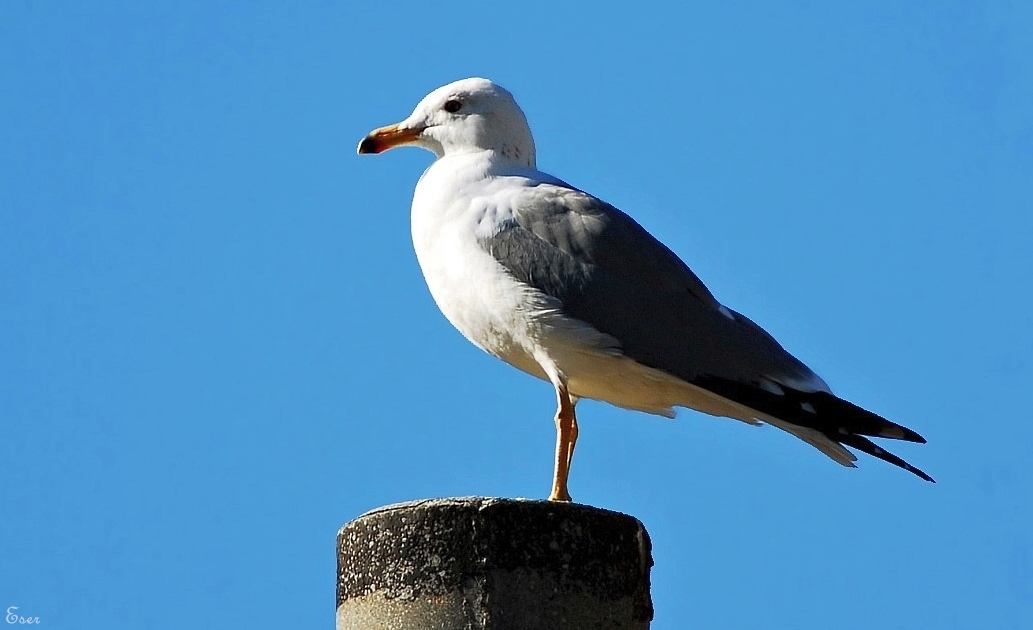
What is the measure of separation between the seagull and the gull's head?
57 centimetres

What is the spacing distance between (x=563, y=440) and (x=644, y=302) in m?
0.69

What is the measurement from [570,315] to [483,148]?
142 cm

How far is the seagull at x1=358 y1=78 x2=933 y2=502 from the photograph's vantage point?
6.25 metres

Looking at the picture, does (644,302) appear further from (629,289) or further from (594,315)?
(594,315)

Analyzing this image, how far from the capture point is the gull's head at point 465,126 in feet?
24.2

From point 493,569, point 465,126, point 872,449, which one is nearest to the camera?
point 493,569

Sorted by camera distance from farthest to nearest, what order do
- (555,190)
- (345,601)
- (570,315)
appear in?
(555,190), (570,315), (345,601)

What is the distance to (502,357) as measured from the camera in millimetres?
6574

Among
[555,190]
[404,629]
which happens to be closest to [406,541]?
[404,629]

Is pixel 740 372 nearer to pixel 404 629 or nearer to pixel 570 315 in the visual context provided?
pixel 570 315

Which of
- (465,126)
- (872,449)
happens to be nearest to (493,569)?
(872,449)

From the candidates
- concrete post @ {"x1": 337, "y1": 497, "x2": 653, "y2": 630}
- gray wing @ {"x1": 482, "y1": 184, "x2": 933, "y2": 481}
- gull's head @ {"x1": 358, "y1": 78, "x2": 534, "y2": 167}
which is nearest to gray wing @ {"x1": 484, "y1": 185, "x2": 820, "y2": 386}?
gray wing @ {"x1": 482, "y1": 184, "x2": 933, "y2": 481}

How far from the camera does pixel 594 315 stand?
632 centimetres

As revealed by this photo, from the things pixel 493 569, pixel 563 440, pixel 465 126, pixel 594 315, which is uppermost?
pixel 465 126
